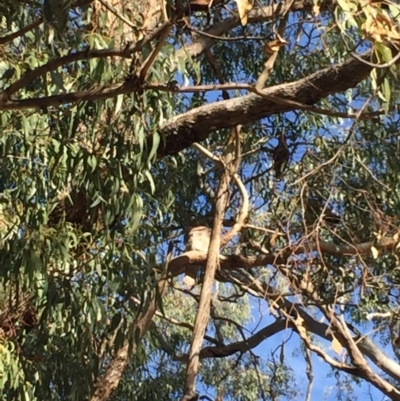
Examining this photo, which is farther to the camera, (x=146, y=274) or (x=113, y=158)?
(x=146, y=274)

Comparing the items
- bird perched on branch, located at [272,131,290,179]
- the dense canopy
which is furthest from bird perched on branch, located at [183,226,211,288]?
bird perched on branch, located at [272,131,290,179]

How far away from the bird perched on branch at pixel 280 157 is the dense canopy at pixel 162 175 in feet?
0.04

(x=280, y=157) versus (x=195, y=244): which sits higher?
(x=280, y=157)

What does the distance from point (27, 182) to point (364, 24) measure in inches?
63.3

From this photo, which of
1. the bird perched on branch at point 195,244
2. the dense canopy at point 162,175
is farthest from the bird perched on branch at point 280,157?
the bird perched on branch at point 195,244

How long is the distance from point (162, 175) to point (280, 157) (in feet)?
2.24

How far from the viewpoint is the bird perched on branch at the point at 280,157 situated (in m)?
4.20

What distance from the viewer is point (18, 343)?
302 cm

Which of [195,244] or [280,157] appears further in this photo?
[280,157]

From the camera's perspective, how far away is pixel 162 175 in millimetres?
3984

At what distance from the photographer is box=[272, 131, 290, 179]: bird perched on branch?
13.8 feet

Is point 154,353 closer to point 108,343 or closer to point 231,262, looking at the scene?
point 231,262

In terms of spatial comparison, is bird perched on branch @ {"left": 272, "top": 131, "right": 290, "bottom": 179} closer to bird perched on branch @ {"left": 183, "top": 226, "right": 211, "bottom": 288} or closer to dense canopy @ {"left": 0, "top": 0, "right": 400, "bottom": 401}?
dense canopy @ {"left": 0, "top": 0, "right": 400, "bottom": 401}

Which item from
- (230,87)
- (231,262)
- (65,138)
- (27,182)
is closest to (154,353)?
(231,262)
